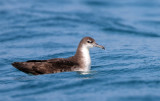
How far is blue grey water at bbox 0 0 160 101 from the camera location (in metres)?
12.9

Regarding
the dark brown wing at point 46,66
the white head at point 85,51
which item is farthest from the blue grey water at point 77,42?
the white head at point 85,51

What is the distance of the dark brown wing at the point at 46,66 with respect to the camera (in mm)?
14430

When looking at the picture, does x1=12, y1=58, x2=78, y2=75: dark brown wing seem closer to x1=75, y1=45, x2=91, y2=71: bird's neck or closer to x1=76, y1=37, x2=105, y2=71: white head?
x1=75, y1=45, x2=91, y2=71: bird's neck

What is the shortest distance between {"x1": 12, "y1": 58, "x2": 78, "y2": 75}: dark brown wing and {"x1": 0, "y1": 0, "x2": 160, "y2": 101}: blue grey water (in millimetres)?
214

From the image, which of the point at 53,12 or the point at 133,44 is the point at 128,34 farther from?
the point at 53,12

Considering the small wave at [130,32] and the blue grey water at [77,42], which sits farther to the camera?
the small wave at [130,32]

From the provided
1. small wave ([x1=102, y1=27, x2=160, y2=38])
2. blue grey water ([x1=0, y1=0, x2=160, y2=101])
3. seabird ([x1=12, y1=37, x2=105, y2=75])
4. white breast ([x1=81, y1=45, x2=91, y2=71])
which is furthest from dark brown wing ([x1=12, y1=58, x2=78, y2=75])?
small wave ([x1=102, y1=27, x2=160, y2=38])

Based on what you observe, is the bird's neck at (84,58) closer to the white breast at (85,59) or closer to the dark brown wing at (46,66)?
the white breast at (85,59)

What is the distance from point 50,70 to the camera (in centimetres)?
1442

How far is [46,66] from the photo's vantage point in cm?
1442

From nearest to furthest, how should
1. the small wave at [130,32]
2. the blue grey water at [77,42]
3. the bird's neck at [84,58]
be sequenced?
the blue grey water at [77,42]
the bird's neck at [84,58]
the small wave at [130,32]

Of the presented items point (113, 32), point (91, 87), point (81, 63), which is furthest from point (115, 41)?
point (91, 87)

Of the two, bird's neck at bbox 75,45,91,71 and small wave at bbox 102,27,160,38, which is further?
small wave at bbox 102,27,160,38

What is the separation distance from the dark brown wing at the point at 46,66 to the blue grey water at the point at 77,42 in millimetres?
214
